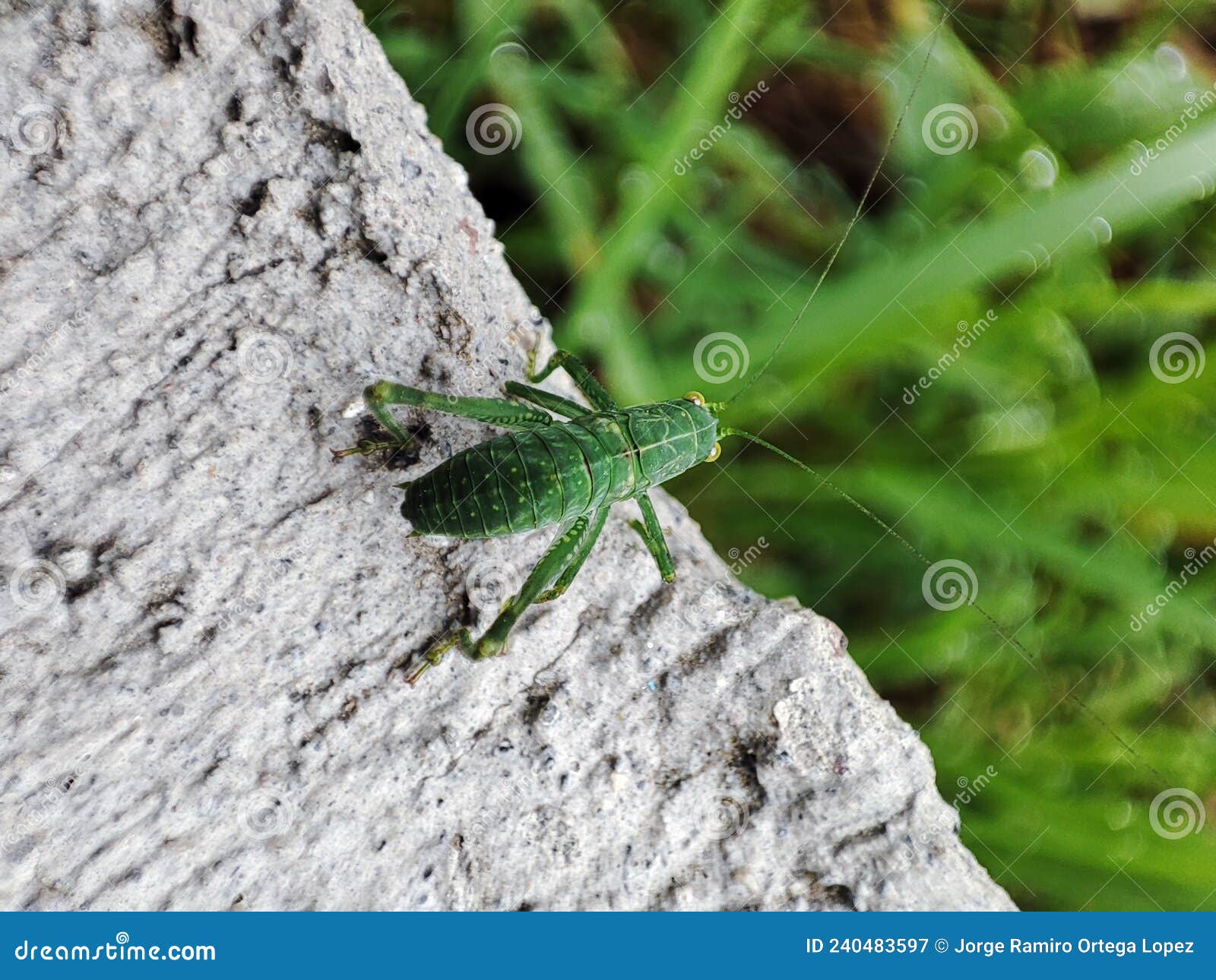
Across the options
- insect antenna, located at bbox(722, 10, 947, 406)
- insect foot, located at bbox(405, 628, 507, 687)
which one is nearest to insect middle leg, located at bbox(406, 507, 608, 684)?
insect foot, located at bbox(405, 628, 507, 687)

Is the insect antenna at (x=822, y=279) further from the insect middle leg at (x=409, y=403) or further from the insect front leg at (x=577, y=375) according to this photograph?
the insect middle leg at (x=409, y=403)

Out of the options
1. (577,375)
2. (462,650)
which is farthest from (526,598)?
(577,375)

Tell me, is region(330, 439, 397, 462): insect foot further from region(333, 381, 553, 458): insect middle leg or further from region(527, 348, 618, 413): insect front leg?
region(527, 348, 618, 413): insect front leg

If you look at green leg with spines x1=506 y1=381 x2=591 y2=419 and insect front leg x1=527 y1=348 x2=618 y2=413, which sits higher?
insect front leg x1=527 y1=348 x2=618 y2=413

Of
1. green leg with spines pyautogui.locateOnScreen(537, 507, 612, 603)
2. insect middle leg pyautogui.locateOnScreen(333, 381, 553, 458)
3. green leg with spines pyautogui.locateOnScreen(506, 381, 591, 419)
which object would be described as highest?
green leg with spines pyautogui.locateOnScreen(506, 381, 591, 419)

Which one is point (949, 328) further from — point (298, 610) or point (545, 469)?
point (298, 610)

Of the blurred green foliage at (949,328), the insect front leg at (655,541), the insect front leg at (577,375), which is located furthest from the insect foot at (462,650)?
the blurred green foliage at (949,328)
